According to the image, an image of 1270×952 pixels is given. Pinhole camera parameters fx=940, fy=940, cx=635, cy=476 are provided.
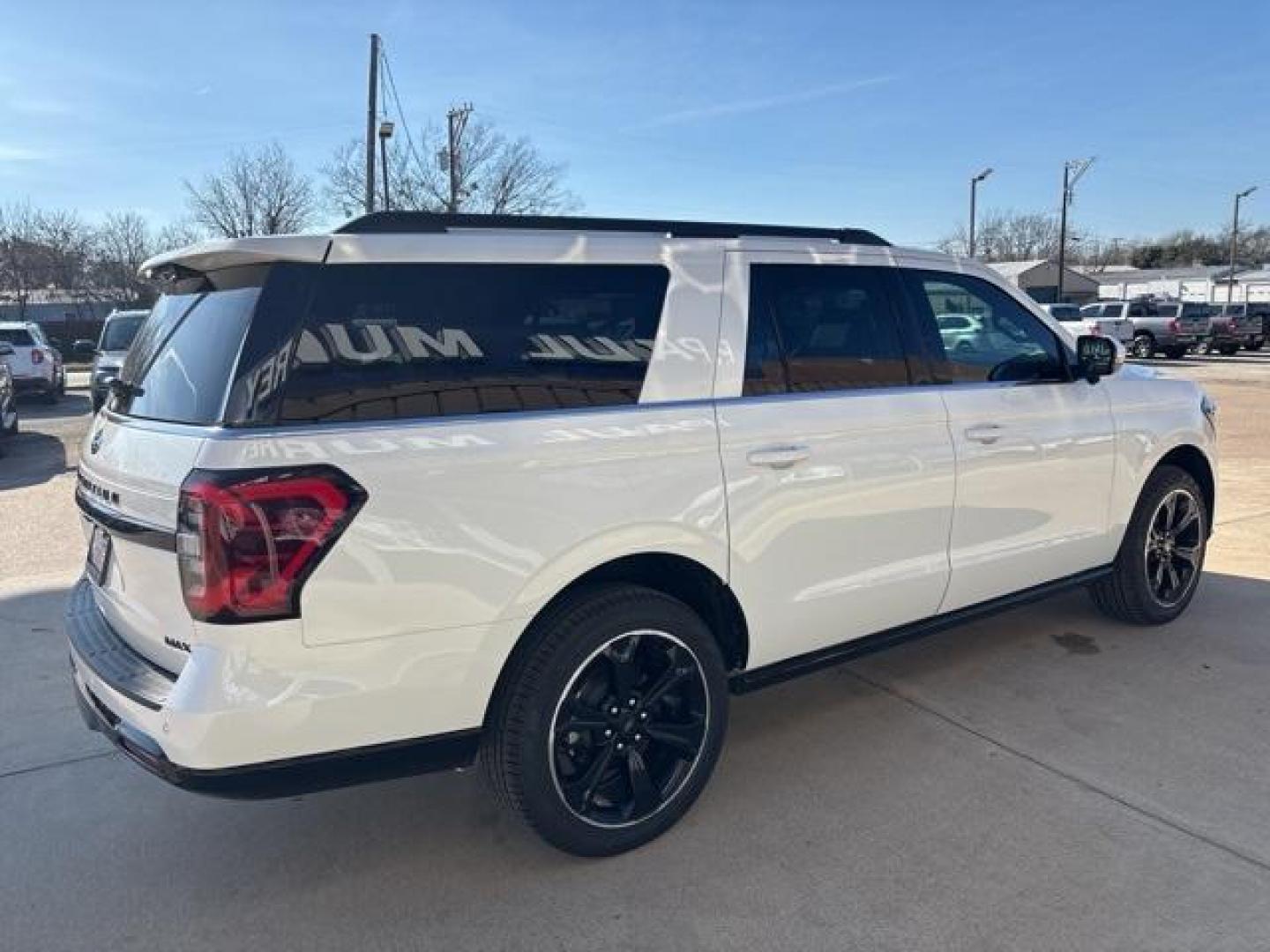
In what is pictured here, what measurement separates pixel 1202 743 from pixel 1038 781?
2.59 ft

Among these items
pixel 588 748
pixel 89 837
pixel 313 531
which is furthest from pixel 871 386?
pixel 89 837

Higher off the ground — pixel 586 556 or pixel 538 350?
pixel 538 350

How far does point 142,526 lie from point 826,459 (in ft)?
6.95

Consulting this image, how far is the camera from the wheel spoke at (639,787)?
297 centimetres

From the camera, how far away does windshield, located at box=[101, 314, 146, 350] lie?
1477cm

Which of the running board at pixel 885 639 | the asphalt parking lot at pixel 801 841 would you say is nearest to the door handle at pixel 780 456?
the running board at pixel 885 639

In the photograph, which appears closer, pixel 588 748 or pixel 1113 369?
pixel 588 748

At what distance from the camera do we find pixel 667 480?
Answer: 9.39 feet

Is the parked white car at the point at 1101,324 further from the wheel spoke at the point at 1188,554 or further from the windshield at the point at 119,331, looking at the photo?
the wheel spoke at the point at 1188,554

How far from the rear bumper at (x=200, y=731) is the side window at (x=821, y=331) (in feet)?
5.04

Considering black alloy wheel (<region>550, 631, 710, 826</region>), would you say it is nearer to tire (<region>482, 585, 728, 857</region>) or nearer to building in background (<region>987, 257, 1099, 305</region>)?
tire (<region>482, 585, 728, 857</region>)

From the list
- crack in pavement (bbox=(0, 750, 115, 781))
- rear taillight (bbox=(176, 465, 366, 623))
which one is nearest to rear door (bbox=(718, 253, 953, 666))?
rear taillight (bbox=(176, 465, 366, 623))

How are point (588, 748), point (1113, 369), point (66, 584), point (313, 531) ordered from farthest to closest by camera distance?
point (66, 584) → point (1113, 369) → point (588, 748) → point (313, 531)

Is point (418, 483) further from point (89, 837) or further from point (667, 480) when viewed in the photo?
point (89, 837)
